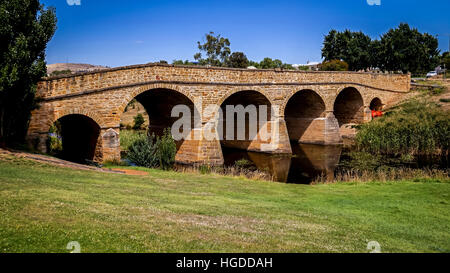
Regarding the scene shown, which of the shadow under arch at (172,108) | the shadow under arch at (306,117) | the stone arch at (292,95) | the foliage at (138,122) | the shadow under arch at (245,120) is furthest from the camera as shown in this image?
the foliage at (138,122)

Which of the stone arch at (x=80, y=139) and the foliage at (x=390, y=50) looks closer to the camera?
the stone arch at (x=80, y=139)

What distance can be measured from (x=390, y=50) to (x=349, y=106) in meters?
25.9

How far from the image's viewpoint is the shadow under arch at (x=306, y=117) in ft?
101

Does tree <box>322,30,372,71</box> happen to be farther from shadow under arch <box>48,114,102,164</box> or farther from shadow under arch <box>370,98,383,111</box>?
shadow under arch <box>48,114,102,164</box>

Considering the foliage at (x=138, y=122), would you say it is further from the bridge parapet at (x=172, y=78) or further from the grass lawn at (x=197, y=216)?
the grass lawn at (x=197, y=216)

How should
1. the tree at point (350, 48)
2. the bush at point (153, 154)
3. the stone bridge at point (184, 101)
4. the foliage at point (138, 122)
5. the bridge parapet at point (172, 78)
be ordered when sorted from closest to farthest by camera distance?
the bridge parapet at point (172, 78)
the stone bridge at point (184, 101)
the bush at point (153, 154)
the foliage at point (138, 122)
the tree at point (350, 48)

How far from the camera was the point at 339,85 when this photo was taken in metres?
31.7

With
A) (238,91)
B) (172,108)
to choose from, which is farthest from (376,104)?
(172,108)

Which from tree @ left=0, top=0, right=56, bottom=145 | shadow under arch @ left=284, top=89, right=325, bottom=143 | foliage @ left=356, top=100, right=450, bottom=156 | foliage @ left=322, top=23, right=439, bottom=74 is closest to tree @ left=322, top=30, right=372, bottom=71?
foliage @ left=322, top=23, right=439, bottom=74

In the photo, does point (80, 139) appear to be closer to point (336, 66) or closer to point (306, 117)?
point (306, 117)

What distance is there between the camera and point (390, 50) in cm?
5716

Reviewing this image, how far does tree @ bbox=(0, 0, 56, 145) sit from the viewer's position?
12.1 metres

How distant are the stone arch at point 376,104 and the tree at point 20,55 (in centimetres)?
3361

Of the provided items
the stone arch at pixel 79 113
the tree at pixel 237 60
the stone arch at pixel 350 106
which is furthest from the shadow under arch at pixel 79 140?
the tree at pixel 237 60
